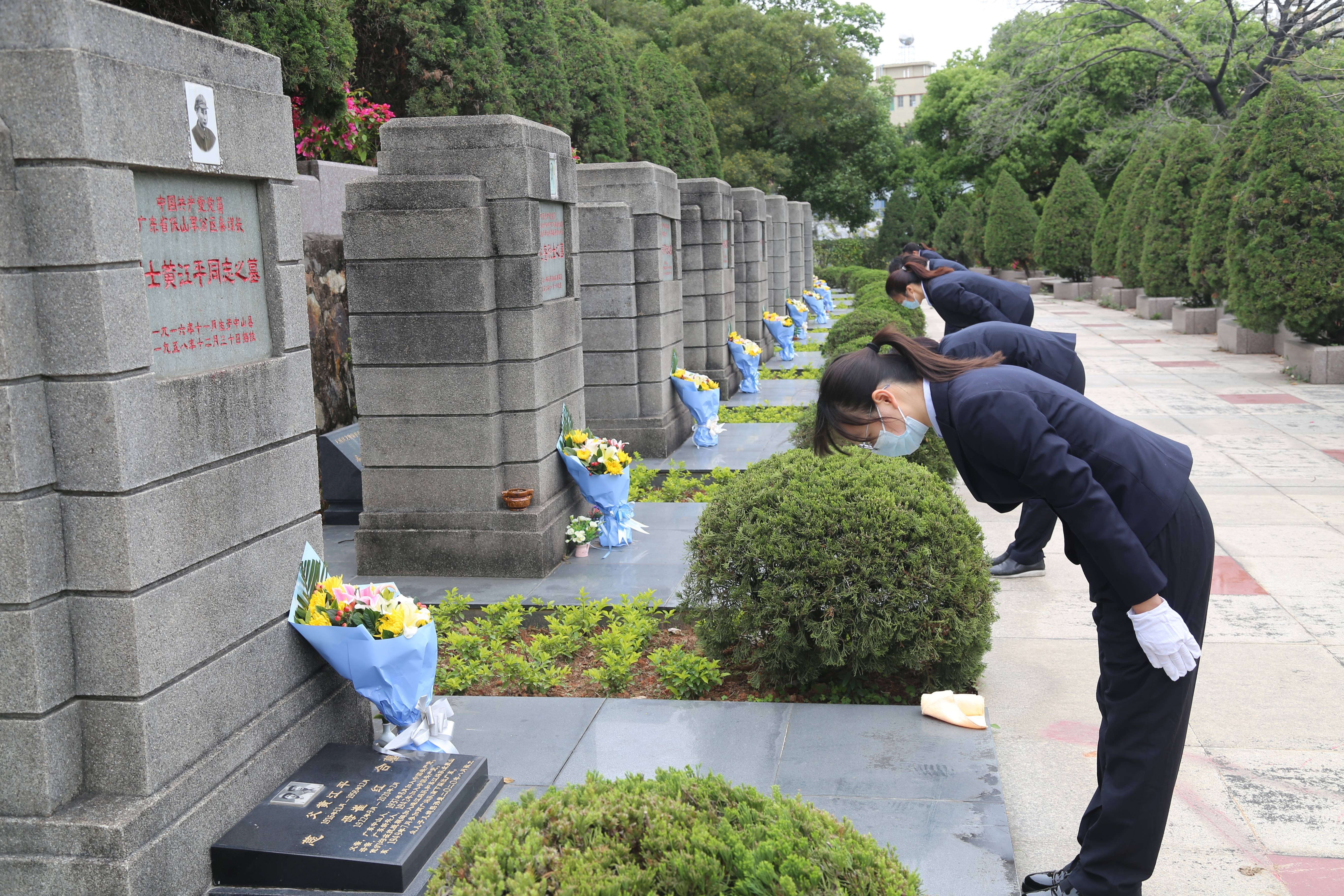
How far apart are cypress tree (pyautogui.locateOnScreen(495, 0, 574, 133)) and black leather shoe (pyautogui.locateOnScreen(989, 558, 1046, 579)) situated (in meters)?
8.82

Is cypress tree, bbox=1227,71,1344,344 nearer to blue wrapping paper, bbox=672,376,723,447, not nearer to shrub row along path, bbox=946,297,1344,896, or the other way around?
shrub row along path, bbox=946,297,1344,896

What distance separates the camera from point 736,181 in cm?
3300

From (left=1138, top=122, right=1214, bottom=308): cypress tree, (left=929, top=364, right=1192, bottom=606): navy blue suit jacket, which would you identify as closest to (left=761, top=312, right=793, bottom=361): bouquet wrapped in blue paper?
(left=1138, top=122, right=1214, bottom=308): cypress tree

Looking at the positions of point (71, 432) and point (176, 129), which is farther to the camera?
point (176, 129)

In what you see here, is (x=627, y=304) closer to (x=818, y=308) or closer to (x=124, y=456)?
(x=124, y=456)

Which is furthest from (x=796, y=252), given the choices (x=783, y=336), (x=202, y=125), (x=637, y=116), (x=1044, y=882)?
(x=1044, y=882)

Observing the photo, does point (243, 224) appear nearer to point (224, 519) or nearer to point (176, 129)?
point (176, 129)

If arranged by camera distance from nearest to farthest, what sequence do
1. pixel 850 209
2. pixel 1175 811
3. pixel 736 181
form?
pixel 1175 811
pixel 736 181
pixel 850 209

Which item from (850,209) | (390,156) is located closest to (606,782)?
(390,156)

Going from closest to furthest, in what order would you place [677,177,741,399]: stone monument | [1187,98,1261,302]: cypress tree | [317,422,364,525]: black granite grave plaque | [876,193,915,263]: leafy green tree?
[317,422,364,525]: black granite grave plaque < [677,177,741,399]: stone monument < [1187,98,1261,302]: cypress tree < [876,193,915,263]: leafy green tree

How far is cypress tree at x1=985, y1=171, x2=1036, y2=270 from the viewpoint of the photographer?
34.4 metres

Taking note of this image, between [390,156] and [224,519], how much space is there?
12.7ft

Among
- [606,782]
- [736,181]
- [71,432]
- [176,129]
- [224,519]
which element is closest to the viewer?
[606,782]

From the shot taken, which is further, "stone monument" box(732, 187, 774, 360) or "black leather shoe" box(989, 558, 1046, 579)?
"stone monument" box(732, 187, 774, 360)
